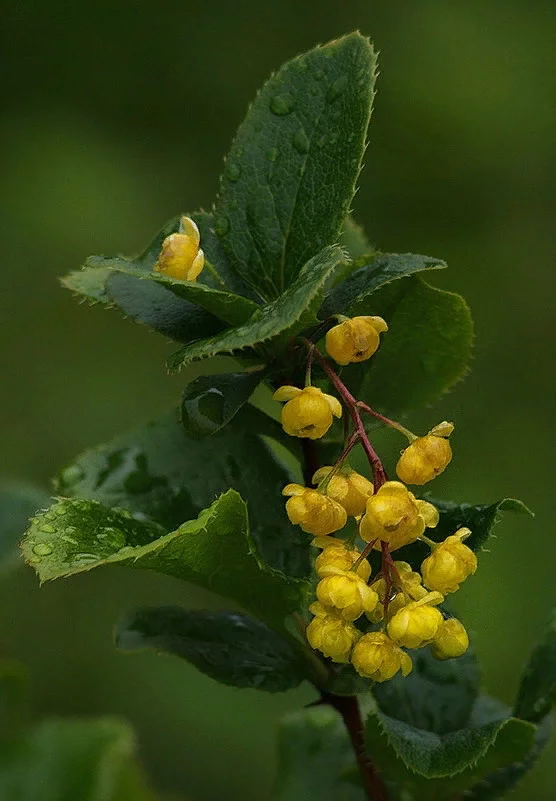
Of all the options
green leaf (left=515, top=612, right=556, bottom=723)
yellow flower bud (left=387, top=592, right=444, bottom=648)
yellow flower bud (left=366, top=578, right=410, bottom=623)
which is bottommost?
green leaf (left=515, top=612, right=556, bottom=723)

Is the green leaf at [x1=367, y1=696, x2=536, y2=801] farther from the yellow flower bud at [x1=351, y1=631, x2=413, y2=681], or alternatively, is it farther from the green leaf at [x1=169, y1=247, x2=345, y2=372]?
the green leaf at [x1=169, y1=247, x2=345, y2=372]

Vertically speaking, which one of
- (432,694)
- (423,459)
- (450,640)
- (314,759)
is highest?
(423,459)

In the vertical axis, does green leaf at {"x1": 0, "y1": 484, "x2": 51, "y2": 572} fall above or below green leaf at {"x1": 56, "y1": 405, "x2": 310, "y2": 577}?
below

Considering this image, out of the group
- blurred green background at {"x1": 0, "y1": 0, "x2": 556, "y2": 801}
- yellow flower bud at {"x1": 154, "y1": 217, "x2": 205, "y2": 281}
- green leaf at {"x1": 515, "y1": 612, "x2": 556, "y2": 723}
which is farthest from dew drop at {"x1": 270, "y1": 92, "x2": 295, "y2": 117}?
blurred green background at {"x1": 0, "y1": 0, "x2": 556, "y2": 801}

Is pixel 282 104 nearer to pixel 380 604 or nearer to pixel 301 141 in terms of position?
pixel 301 141

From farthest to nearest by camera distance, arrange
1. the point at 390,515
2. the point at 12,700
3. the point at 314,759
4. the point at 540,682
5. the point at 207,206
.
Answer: the point at 207,206 → the point at 12,700 → the point at 314,759 → the point at 540,682 → the point at 390,515

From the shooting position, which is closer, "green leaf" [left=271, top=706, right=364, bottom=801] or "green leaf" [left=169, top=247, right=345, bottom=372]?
"green leaf" [left=169, top=247, right=345, bottom=372]

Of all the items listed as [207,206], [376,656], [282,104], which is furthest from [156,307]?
[207,206]

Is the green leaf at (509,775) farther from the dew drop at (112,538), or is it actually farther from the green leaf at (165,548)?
the dew drop at (112,538)
